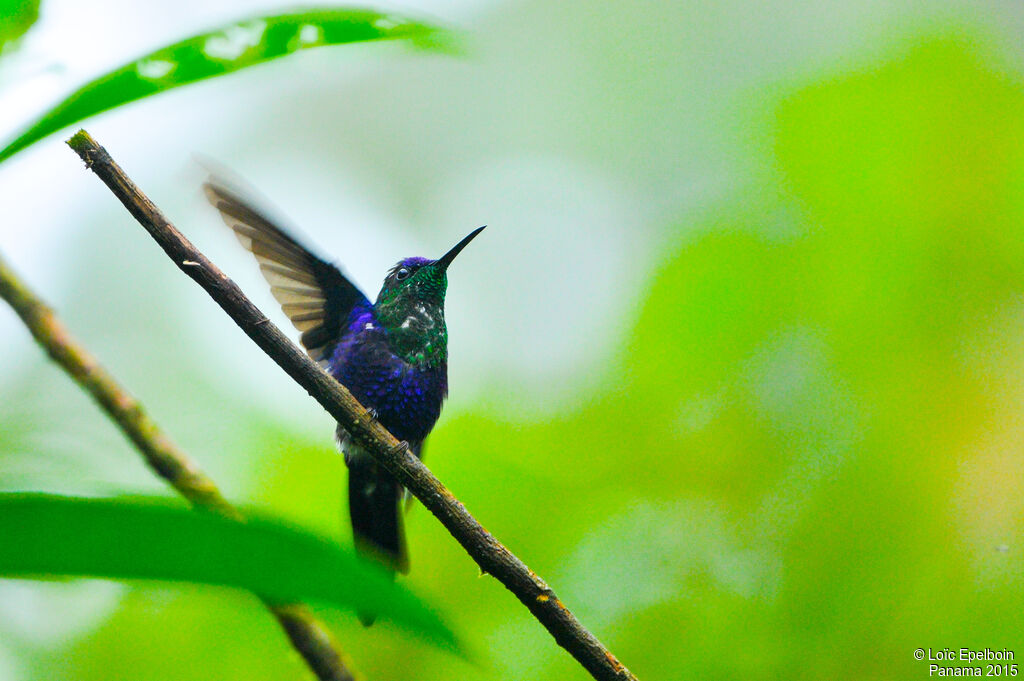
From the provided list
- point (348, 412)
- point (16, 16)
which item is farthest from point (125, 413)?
point (16, 16)

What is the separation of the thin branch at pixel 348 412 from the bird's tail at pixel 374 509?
1.63 m

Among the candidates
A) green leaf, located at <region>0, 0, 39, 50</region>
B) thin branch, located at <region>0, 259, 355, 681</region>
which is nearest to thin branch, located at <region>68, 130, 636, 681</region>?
green leaf, located at <region>0, 0, 39, 50</region>

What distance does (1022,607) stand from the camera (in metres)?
3.69

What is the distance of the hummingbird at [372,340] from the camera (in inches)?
143

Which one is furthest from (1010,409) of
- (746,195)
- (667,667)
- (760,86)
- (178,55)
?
(178,55)

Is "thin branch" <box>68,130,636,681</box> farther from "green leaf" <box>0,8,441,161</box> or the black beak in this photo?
the black beak

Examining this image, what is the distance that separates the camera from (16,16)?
60.2 inches

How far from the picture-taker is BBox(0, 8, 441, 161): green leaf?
1.36 meters

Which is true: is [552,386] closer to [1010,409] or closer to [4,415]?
[1010,409]

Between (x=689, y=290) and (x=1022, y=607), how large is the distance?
2.66 metres

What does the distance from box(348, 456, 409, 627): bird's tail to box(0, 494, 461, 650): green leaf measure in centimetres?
311

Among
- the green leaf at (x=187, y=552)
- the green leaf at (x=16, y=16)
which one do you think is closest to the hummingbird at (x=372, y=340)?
the green leaf at (x=16, y=16)

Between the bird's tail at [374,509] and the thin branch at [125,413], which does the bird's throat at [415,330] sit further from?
the thin branch at [125,413]

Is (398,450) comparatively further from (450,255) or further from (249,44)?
(450,255)
